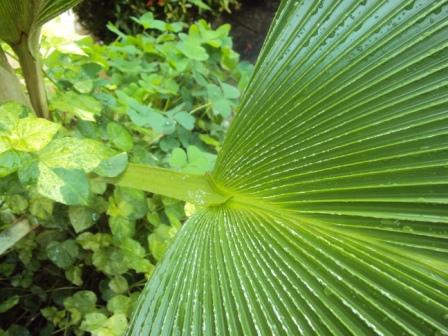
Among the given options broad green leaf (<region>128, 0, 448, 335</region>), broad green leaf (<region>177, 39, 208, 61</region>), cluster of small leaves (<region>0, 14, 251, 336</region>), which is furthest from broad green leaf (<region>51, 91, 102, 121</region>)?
broad green leaf (<region>177, 39, 208, 61</region>)

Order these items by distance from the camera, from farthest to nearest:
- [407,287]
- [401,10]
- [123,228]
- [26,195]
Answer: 1. [123,228]
2. [26,195]
3. [401,10]
4. [407,287]

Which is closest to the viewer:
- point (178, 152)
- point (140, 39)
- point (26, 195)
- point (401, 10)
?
point (401, 10)

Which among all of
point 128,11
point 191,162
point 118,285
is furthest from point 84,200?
point 128,11

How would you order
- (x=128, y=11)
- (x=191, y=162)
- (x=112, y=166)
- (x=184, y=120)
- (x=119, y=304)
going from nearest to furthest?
1. (x=112, y=166)
2. (x=119, y=304)
3. (x=191, y=162)
4. (x=184, y=120)
5. (x=128, y=11)

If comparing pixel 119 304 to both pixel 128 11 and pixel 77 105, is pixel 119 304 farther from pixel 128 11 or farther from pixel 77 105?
pixel 128 11

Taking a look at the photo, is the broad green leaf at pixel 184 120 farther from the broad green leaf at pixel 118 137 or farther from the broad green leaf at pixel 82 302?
the broad green leaf at pixel 82 302

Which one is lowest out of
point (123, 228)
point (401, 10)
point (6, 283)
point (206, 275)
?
point (6, 283)

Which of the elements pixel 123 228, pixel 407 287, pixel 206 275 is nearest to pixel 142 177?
pixel 123 228

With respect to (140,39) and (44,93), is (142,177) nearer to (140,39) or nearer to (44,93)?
(44,93)
